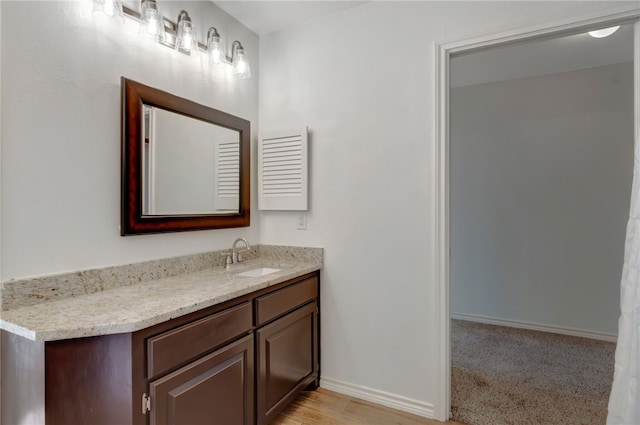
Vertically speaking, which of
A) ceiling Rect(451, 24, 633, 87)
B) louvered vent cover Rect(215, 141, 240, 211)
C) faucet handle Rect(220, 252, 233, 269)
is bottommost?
faucet handle Rect(220, 252, 233, 269)

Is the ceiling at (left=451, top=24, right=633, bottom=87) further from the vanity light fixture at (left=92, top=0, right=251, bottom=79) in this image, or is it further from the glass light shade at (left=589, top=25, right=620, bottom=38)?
the vanity light fixture at (left=92, top=0, right=251, bottom=79)

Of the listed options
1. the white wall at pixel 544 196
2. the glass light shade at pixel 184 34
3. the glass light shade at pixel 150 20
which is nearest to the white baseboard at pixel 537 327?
the white wall at pixel 544 196

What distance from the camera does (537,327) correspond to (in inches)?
130

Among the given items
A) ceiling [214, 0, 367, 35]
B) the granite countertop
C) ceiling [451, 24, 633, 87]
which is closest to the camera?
the granite countertop

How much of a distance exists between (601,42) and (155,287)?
11.9 feet

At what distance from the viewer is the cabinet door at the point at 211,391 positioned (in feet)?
4.09

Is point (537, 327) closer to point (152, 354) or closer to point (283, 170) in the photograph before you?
point (283, 170)

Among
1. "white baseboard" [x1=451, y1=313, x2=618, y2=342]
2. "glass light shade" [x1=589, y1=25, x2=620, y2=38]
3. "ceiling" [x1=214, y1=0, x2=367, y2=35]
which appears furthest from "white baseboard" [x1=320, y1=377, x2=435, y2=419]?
"glass light shade" [x1=589, y1=25, x2=620, y2=38]

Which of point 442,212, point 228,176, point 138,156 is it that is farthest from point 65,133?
point 442,212

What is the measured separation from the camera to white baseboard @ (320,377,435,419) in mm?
1986

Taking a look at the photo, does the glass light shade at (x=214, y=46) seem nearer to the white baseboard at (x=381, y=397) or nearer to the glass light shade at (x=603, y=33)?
the white baseboard at (x=381, y=397)

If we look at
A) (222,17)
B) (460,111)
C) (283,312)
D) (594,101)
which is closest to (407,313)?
(283,312)

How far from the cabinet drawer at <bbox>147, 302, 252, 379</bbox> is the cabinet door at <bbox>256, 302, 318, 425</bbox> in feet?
0.59

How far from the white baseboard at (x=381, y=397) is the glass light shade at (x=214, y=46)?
87.8 inches
